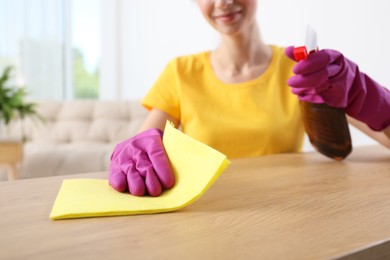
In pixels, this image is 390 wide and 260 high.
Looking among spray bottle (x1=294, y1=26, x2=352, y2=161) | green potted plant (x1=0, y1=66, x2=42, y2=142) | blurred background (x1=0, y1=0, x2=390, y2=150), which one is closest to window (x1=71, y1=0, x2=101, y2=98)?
blurred background (x1=0, y1=0, x2=390, y2=150)

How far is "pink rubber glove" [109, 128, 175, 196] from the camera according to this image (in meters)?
0.52

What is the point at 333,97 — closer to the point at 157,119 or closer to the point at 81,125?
the point at 157,119

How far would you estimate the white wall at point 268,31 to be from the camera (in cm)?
166

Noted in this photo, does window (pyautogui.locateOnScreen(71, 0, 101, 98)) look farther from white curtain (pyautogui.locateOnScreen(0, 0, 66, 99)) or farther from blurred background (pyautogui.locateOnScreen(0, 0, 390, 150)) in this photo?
white curtain (pyautogui.locateOnScreen(0, 0, 66, 99))

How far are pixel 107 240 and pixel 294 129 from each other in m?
0.81

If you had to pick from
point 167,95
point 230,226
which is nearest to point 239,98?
point 167,95

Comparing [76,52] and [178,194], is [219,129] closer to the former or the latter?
[178,194]

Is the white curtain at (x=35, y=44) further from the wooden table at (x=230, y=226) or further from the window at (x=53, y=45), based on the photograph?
the wooden table at (x=230, y=226)

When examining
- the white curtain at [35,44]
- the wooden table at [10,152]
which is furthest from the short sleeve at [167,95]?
the white curtain at [35,44]

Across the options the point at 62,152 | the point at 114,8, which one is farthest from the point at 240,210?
the point at 114,8

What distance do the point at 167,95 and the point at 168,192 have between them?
631 mm

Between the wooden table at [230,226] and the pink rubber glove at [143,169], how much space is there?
0.19ft

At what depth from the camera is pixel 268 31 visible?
2225mm

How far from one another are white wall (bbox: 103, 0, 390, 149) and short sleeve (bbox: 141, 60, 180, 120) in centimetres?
31
